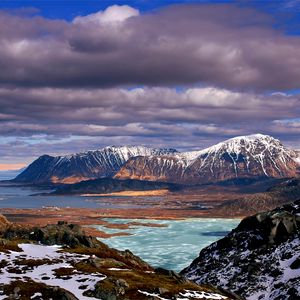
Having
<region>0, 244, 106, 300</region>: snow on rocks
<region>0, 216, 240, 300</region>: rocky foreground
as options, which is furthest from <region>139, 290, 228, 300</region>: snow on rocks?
<region>0, 244, 106, 300</region>: snow on rocks

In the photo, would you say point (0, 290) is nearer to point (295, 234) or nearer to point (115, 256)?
point (115, 256)

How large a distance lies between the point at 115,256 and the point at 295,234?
185ft

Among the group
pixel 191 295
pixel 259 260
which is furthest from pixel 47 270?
pixel 259 260

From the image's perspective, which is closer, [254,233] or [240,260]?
[240,260]

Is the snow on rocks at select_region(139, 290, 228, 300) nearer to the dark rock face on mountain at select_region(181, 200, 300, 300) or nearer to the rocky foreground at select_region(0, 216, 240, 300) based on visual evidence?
the rocky foreground at select_region(0, 216, 240, 300)

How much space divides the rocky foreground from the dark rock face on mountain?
2473 centimetres

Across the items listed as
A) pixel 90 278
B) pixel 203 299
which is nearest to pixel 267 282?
pixel 203 299

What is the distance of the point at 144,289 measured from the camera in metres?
78.9

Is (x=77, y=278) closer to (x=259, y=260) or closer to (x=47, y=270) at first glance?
(x=47, y=270)

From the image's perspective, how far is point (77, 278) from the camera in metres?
82.9

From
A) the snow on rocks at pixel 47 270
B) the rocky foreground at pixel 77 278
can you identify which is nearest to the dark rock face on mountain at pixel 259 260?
the rocky foreground at pixel 77 278

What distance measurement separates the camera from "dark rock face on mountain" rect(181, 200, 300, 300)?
119812 mm

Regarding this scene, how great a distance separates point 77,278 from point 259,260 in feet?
224

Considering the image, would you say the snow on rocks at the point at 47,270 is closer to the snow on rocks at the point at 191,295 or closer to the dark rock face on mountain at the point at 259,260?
the snow on rocks at the point at 191,295
